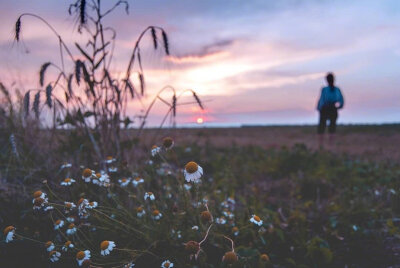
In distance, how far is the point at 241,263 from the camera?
195cm

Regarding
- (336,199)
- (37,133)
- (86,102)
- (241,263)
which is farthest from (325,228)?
(37,133)

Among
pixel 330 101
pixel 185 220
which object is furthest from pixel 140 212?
pixel 330 101

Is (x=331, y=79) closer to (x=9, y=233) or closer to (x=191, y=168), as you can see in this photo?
(x=191, y=168)

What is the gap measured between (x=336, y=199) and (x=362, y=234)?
103cm

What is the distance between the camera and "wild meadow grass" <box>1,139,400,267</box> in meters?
2.05

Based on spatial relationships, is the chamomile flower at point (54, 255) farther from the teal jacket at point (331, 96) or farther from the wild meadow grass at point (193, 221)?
the teal jacket at point (331, 96)

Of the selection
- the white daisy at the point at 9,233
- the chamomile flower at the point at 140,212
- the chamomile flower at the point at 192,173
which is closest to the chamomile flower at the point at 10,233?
the white daisy at the point at 9,233

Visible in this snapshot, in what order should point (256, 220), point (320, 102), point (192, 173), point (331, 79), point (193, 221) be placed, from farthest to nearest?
point (320, 102) < point (331, 79) < point (193, 221) < point (256, 220) < point (192, 173)

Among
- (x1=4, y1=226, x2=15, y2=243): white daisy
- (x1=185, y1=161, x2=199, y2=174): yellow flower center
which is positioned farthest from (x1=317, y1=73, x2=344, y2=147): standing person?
(x1=4, y1=226, x2=15, y2=243): white daisy

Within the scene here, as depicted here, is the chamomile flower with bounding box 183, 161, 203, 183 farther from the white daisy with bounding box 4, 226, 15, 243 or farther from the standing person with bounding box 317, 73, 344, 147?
the standing person with bounding box 317, 73, 344, 147

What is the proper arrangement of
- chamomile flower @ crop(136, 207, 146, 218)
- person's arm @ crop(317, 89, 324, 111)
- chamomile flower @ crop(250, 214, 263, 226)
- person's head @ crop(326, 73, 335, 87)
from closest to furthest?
chamomile flower @ crop(250, 214, 263, 226) < chamomile flower @ crop(136, 207, 146, 218) < person's head @ crop(326, 73, 335, 87) < person's arm @ crop(317, 89, 324, 111)

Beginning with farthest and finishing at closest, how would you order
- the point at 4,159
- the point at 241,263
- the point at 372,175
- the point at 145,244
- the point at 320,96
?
the point at 320,96
the point at 372,175
the point at 4,159
the point at 145,244
the point at 241,263

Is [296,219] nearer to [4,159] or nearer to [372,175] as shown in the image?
[372,175]

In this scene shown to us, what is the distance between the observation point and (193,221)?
257 cm
